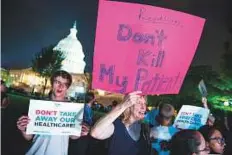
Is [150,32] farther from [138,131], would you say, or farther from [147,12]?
[138,131]

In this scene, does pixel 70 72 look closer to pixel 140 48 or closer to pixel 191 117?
pixel 140 48

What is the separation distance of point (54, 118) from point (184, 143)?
100 cm

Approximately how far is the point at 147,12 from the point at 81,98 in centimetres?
78

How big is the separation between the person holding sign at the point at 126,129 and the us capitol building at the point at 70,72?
134 mm

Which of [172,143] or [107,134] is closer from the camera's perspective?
[107,134]

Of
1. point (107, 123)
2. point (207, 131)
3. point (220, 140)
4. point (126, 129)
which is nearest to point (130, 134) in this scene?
point (126, 129)

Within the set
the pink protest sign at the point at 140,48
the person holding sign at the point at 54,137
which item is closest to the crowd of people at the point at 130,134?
Answer: the person holding sign at the point at 54,137

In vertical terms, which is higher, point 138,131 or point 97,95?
point 97,95

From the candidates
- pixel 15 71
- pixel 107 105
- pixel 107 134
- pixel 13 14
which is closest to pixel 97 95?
pixel 107 105

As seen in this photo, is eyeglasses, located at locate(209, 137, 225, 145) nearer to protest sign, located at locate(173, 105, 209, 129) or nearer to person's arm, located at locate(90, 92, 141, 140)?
protest sign, located at locate(173, 105, 209, 129)

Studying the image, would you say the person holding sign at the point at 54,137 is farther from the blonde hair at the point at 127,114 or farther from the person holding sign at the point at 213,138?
the person holding sign at the point at 213,138

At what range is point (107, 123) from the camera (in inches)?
102

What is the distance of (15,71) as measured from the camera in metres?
2.47

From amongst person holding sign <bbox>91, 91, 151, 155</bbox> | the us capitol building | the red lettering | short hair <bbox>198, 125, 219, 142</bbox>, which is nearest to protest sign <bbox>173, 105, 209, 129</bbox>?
short hair <bbox>198, 125, 219, 142</bbox>
